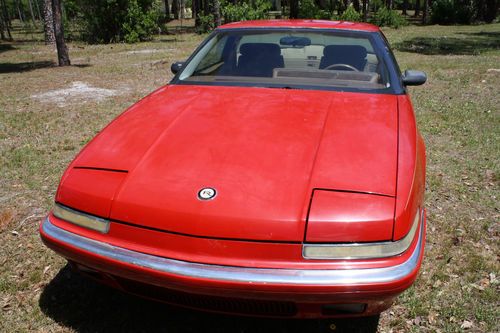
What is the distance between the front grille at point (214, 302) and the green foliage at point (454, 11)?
31807 mm

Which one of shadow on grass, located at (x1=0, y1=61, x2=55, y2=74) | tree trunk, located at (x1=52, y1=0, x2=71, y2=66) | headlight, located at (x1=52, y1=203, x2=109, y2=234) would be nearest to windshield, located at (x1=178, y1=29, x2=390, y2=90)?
headlight, located at (x1=52, y1=203, x2=109, y2=234)

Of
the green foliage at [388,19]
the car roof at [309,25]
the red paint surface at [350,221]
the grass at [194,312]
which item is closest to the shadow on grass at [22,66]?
the grass at [194,312]

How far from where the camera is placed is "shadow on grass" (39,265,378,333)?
247 centimetres

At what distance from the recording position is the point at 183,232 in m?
1.91

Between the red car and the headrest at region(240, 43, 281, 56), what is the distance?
2.84 feet

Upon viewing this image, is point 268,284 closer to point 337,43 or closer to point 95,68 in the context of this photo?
point 337,43

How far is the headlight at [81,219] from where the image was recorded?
205 cm

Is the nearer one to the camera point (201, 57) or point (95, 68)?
point (201, 57)

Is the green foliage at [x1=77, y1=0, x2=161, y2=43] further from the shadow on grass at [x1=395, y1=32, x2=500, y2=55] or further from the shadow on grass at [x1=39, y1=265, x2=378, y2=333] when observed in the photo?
the shadow on grass at [x1=39, y1=265, x2=378, y2=333]

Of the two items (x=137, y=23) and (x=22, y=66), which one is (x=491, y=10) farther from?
(x=22, y=66)

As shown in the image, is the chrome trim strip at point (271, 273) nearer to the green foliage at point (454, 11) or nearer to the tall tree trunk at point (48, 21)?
the tall tree trunk at point (48, 21)

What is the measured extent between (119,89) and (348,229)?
800 centimetres

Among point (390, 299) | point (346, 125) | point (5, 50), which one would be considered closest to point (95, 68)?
point (5, 50)

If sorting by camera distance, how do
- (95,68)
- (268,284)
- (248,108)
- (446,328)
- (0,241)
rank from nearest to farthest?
(268,284) → (446,328) → (248,108) → (0,241) → (95,68)
